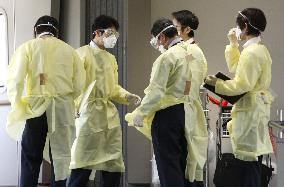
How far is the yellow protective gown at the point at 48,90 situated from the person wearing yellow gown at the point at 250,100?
105 centimetres

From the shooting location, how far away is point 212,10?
5.10 meters

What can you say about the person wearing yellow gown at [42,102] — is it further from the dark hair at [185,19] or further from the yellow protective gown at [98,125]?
the dark hair at [185,19]

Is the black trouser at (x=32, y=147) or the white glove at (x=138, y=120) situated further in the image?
the black trouser at (x=32, y=147)

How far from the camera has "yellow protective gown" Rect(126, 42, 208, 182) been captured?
3035mm

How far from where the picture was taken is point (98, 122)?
3.79 meters

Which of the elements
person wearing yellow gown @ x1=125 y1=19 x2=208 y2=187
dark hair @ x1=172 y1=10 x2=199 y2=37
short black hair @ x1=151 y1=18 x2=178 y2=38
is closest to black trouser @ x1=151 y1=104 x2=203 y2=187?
person wearing yellow gown @ x1=125 y1=19 x2=208 y2=187

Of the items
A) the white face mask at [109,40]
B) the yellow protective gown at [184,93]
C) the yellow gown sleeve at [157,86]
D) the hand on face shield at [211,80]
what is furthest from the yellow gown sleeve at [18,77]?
the hand on face shield at [211,80]

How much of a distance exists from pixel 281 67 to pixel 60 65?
244 centimetres

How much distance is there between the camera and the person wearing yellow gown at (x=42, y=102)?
3414 mm

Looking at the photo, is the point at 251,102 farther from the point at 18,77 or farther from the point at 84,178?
the point at 18,77

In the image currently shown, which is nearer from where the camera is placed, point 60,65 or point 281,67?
point 60,65

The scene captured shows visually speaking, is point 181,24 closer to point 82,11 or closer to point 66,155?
point 66,155

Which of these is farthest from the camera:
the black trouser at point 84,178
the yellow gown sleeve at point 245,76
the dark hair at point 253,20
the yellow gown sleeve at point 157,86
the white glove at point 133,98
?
the white glove at point 133,98

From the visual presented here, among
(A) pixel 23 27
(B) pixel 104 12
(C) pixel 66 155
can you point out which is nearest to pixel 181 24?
(C) pixel 66 155
